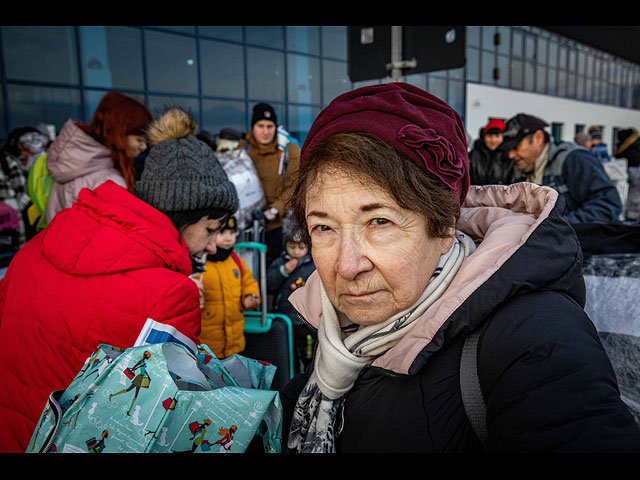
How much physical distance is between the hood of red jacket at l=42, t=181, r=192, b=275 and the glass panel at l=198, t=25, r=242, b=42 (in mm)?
10568

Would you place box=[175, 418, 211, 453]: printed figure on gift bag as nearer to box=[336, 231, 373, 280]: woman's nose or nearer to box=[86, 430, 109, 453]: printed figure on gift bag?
box=[86, 430, 109, 453]: printed figure on gift bag

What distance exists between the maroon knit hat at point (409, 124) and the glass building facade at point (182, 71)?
812 centimetres

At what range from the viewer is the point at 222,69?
1148 cm

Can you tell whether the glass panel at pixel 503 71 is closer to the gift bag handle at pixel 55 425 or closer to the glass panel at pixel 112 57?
the glass panel at pixel 112 57

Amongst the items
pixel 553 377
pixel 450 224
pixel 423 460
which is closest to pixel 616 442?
pixel 553 377

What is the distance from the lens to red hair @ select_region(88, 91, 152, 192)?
2.94 metres

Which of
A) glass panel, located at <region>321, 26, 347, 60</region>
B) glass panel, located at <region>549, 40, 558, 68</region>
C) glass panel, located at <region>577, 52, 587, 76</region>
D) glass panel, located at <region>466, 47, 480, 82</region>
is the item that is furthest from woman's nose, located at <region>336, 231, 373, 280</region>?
glass panel, located at <region>577, 52, 587, 76</region>

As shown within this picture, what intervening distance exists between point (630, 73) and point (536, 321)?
39.6 meters

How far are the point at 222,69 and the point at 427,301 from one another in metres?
11.7

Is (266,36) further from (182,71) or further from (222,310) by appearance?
(222,310)

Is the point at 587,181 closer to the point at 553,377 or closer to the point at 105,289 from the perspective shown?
the point at 553,377

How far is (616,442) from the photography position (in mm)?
742

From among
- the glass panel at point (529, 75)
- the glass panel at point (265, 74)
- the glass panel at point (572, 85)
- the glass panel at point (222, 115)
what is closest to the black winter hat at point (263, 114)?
the glass panel at point (222, 115)

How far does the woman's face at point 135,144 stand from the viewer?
2.98 meters
